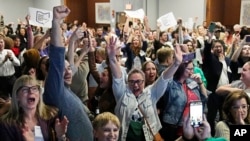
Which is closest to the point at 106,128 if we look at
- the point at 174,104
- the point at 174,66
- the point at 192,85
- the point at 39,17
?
the point at 174,66

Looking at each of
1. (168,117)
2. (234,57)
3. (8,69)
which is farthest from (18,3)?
(168,117)

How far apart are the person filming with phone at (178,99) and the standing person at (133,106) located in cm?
46

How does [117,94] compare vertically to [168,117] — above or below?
above

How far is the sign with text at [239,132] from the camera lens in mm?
1557

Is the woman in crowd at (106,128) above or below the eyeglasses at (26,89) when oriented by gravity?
below

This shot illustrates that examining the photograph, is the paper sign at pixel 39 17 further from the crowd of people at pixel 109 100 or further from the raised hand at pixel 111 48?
the raised hand at pixel 111 48

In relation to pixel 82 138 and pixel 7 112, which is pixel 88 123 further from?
pixel 7 112

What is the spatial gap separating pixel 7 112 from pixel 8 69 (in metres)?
3.20

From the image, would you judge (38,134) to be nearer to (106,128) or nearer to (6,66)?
(106,128)

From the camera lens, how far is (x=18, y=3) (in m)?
17.6

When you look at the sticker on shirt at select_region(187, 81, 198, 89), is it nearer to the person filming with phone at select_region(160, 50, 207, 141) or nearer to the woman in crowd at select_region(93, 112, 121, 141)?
the person filming with phone at select_region(160, 50, 207, 141)

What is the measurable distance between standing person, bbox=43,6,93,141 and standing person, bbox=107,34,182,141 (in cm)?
44

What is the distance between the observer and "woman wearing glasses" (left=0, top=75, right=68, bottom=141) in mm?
2441

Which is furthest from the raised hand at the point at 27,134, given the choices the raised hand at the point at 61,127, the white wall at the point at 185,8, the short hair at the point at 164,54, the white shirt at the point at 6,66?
the white wall at the point at 185,8
